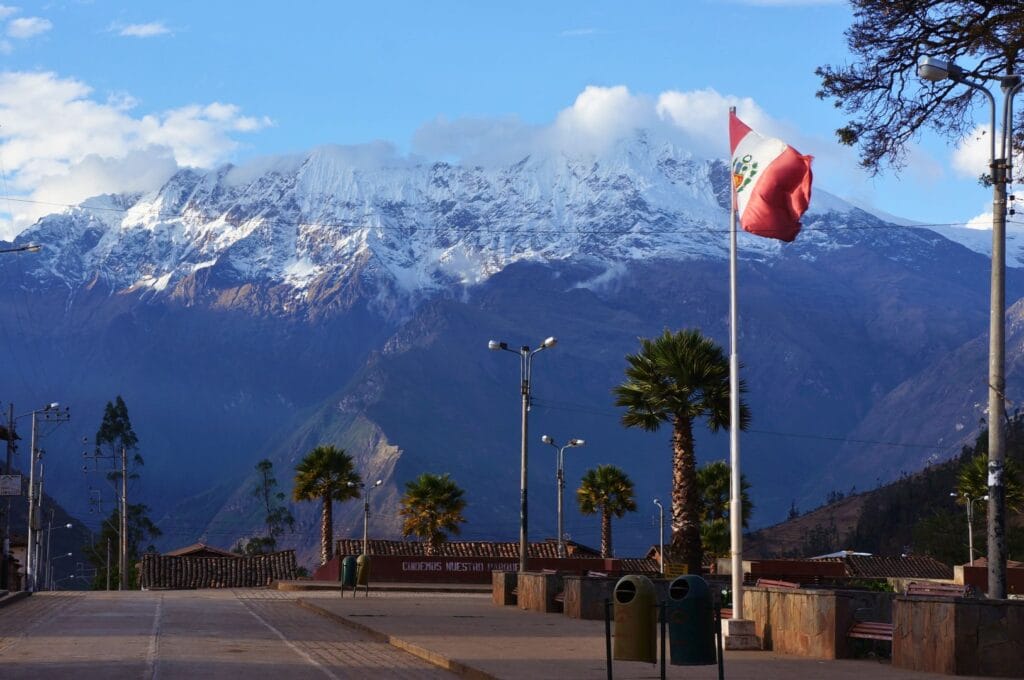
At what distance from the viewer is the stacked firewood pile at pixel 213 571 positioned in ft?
263

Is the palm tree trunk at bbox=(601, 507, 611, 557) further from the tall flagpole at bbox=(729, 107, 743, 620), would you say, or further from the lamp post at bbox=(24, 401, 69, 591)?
the tall flagpole at bbox=(729, 107, 743, 620)

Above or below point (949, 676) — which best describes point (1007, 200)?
above

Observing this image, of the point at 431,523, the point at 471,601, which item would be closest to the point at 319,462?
the point at 431,523

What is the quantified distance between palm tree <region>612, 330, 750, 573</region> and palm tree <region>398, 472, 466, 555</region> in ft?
112

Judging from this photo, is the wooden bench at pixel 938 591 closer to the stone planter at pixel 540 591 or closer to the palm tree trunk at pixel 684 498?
the stone planter at pixel 540 591

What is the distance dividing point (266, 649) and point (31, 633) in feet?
19.4

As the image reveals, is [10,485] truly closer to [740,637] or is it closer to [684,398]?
[684,398]

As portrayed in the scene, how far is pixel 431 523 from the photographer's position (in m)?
78.8

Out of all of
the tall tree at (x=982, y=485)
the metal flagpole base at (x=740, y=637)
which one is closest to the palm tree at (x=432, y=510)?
the tall tree at (x=982, y=485)

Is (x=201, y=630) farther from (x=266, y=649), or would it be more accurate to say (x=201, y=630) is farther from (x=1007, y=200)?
(x=1007, y=200)

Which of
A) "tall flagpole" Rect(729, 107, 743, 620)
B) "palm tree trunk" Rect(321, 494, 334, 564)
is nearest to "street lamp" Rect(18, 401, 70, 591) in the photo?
"palm tree trunk" Rect(321, 494, 334, 564)

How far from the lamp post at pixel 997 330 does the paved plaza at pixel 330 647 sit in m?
1.89

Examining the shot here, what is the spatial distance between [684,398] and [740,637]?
68.8 ft

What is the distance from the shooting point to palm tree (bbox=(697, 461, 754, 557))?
7975 centimetres
